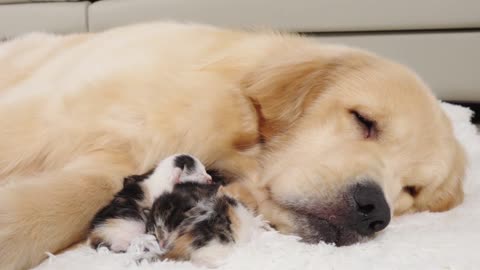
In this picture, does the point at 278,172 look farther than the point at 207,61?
No

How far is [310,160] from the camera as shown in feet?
3.85

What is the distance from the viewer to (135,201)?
1062mm

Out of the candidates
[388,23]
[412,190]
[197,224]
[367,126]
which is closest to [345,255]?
[197,224]

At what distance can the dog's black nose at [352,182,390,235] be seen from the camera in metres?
1.04

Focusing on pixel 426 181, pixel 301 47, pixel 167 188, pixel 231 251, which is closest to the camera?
pixel 231 251

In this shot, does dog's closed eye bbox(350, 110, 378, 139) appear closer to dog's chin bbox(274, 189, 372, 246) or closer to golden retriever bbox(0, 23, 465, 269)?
golden retriever bbox(0, 23, 465, 269)

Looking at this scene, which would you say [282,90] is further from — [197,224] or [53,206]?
[53,206]

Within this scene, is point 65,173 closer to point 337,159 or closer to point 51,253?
point 51,253

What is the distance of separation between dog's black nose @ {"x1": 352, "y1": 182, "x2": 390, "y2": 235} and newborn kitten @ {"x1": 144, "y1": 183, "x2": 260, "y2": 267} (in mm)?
214

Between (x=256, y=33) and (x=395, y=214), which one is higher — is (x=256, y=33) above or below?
above

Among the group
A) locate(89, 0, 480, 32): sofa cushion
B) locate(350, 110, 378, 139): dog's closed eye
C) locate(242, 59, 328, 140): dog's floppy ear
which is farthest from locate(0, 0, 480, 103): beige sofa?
locate(350, 110, 378, 139): dog's closed eye

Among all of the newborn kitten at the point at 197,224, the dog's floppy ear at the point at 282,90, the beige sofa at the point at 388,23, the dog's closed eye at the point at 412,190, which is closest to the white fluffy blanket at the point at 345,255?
the newborn kitten at the point at 197,224

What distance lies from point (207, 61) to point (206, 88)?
0.11m

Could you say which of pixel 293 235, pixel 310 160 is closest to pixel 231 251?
pixel 293 235
